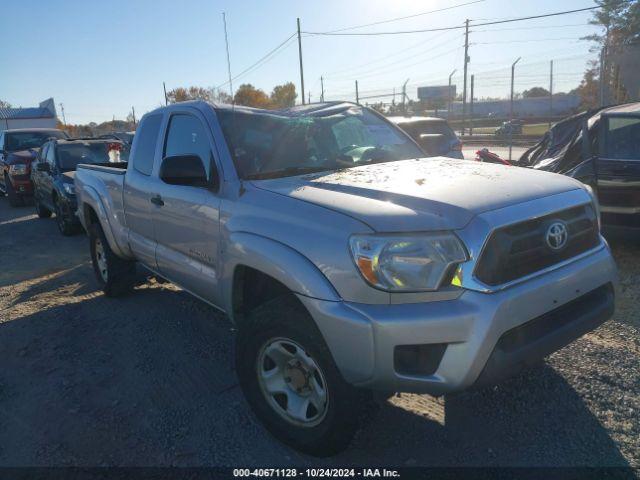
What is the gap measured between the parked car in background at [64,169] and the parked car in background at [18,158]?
2.21m

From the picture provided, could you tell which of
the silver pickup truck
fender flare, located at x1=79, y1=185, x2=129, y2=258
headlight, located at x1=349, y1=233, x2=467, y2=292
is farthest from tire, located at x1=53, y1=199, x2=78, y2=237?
headlight, located at x1=349, y1=233, x2=467, y2=292

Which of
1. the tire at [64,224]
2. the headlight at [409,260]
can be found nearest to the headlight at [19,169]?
the tire at [64,224]

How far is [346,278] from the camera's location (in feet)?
7.78

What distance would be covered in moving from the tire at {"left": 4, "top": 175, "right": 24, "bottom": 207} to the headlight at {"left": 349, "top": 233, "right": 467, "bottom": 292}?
46.1 ft

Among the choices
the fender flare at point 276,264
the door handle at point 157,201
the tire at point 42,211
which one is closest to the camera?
the fender flare at point 276,264

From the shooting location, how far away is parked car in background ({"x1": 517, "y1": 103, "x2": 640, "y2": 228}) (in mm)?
5578

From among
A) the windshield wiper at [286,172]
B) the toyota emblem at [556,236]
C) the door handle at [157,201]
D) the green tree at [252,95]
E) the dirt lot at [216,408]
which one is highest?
the green tree at [252,95]

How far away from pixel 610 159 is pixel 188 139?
4.72 metres

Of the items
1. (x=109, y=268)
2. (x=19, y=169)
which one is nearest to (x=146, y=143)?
(x=109, y=268)

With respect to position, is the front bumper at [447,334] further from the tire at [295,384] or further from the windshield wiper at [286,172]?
the windshield wiper at [286,172]

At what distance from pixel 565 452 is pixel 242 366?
1.81 meters

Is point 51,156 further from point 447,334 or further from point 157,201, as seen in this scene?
point 447,334

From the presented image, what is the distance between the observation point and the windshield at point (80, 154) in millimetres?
9898

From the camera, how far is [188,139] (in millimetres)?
3859
